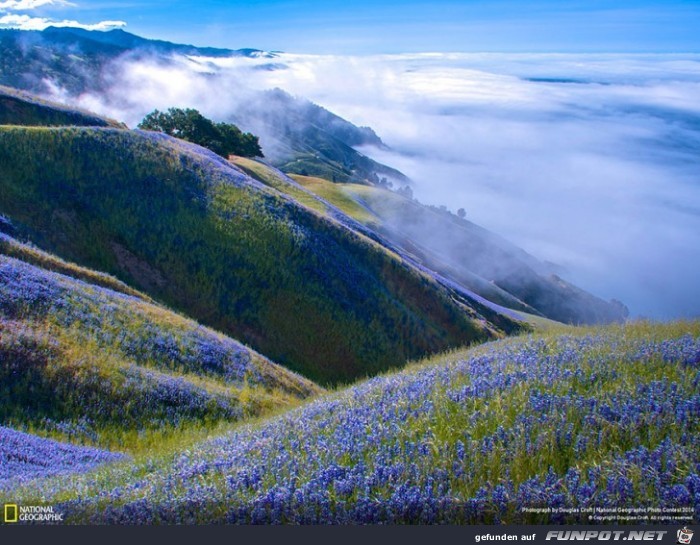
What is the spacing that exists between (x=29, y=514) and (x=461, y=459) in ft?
16.6

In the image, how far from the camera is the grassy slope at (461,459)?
5.61 m

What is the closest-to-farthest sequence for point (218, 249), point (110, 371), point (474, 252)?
point (110, 371) → point (218, 249) → point (474, 252)

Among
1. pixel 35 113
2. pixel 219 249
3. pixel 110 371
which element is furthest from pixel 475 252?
pixel 110 371

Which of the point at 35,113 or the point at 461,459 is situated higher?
the point at 35,113

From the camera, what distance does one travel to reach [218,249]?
32.7 metres

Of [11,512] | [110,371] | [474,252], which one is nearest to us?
[11,512]

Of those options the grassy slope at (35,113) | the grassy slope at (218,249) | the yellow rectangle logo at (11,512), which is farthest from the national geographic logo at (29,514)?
the grassy slope at (35,113)

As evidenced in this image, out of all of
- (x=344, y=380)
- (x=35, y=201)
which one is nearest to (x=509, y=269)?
(x=344, y=380)

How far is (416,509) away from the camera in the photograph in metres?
5.65

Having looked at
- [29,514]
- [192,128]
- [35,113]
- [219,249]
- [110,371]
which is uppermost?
[192,128]

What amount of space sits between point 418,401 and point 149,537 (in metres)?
4.09

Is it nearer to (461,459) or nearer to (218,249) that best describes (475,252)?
(218,249)

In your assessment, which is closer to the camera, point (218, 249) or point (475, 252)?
point (218, 249)

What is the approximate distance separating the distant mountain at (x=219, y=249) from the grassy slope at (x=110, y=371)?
292 inches
